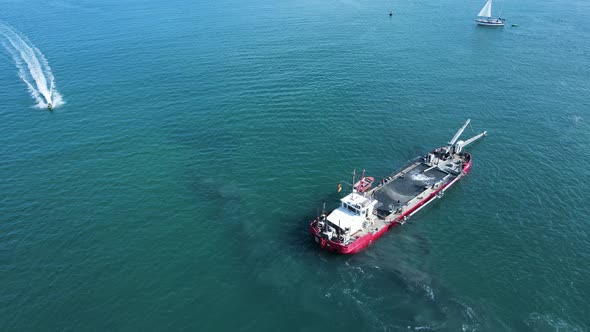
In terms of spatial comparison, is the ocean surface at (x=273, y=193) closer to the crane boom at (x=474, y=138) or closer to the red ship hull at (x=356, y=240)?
the red ship hull at (x=356, y=240)

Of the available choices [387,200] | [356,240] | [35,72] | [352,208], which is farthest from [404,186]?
[35,72]

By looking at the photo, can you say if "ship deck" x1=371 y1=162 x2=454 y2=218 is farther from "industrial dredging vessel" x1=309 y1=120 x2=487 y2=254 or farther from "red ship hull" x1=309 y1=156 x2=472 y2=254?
"red ship hull" x1=309 y1=156 x2=472 y2=254

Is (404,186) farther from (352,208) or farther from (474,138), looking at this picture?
(474,138)

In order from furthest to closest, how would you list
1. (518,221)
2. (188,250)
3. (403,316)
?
(518,221) → (188,250) → (403,316)

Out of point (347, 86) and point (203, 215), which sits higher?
point (347, 86)

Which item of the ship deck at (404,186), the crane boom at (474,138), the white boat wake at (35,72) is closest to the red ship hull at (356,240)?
the ship deck at (404,186)

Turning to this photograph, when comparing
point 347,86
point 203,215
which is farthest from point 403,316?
point 347,86

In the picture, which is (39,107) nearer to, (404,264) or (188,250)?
(188,250)

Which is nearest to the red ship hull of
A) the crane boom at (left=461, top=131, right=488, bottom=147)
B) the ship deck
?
the ship deck
